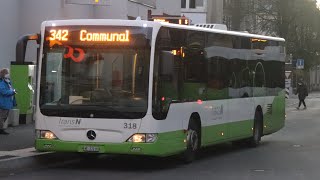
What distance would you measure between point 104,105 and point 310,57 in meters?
61.5

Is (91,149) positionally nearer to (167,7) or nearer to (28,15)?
(28,15)

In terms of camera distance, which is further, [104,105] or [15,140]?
[15,140]

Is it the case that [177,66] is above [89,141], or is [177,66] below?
above

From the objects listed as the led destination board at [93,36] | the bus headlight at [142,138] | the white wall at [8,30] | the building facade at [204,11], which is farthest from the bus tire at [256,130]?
the building facade at [204,11]

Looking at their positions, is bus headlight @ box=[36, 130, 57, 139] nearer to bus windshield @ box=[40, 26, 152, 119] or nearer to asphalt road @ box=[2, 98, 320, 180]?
bus windshield @ box=[40, 26, 152, 119]

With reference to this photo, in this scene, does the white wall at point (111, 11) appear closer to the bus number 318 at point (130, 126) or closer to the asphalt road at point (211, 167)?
the asphalt road at point (211, 167)

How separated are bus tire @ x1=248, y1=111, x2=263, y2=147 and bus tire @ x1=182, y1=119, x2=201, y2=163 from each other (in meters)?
3.87

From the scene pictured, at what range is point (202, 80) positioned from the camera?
12.6 meters

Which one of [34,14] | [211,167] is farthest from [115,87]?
[34,14]

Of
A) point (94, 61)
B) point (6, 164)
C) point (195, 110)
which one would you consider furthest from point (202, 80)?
point (6, 164)

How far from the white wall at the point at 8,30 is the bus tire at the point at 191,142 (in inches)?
381

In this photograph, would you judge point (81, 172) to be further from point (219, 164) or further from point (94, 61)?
point (219, 164)

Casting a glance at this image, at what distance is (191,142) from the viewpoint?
1212cm

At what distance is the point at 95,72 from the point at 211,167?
Answer: 2.90 metres
